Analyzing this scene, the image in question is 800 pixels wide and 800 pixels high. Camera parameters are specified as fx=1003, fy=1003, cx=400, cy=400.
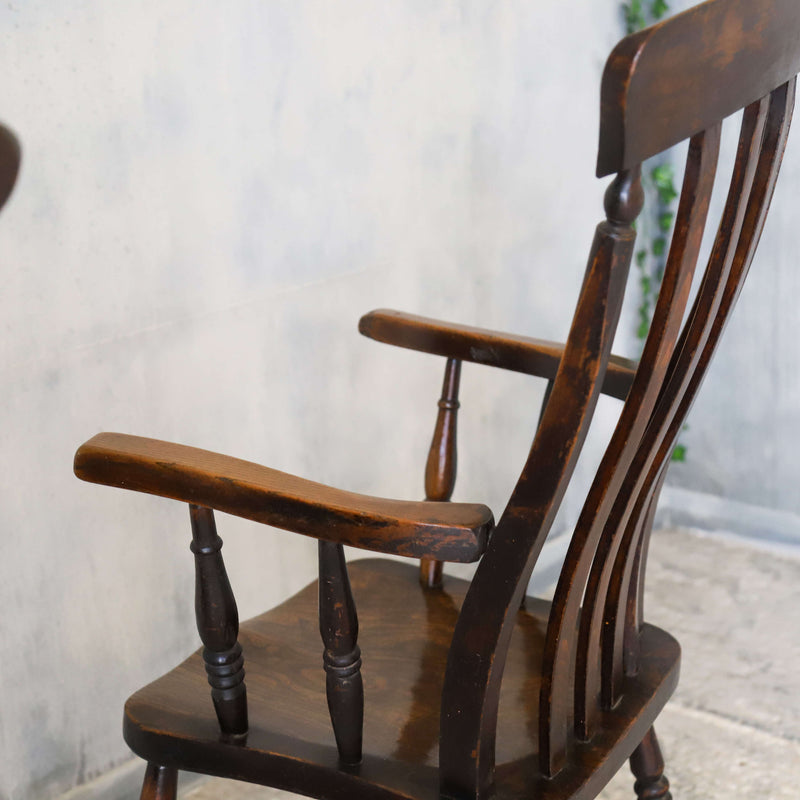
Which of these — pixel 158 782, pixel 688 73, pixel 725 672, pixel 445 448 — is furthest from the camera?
pixel 725 672

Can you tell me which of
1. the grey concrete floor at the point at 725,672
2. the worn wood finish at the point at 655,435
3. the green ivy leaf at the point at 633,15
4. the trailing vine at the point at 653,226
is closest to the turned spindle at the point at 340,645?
the worn wood finish at the point at 655,435

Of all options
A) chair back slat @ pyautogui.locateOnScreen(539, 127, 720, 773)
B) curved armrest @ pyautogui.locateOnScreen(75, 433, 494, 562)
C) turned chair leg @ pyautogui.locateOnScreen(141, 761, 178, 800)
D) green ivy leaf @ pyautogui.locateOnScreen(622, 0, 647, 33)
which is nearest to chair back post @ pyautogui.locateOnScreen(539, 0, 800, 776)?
chair back slat @ pyautogui.locateOnScreen(539, 127, 720, 773)

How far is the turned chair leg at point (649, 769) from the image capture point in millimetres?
1259

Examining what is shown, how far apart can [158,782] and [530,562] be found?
52cm

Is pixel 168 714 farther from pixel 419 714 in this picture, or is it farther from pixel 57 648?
pixel 57 648

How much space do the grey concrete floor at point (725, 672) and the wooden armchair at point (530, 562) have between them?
567 mm

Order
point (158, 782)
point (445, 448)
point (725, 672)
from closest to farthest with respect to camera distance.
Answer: point (158, 782) → point (445, 448) → point (725, 672)

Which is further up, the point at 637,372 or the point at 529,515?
the point at 637,372

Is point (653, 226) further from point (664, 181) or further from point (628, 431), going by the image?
point (628, 431)

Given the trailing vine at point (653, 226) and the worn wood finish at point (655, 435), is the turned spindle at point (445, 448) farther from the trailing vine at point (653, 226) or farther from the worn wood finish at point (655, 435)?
the trailing vine at point (653, 226)

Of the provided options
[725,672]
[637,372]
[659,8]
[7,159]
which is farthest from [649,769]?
[659,8]

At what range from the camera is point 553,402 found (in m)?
0.78

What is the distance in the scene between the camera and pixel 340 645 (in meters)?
0.92

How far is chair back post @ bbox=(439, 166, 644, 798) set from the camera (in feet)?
2.38
